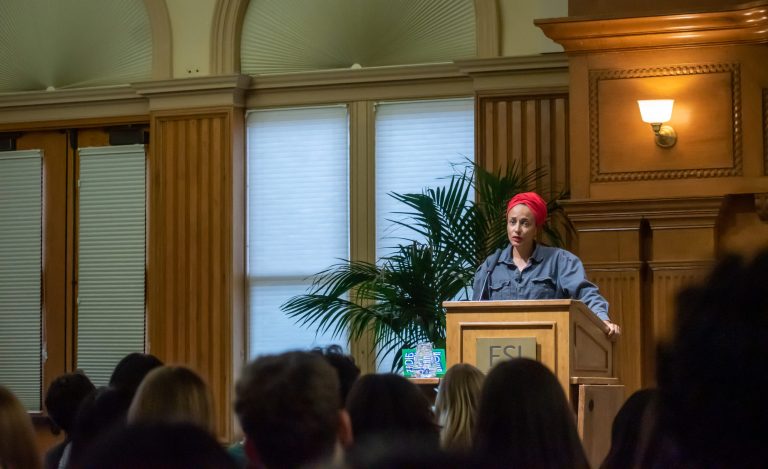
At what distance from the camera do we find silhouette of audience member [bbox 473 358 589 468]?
89.5 inches

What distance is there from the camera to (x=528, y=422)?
2283 millimetres

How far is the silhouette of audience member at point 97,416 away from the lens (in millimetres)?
3143

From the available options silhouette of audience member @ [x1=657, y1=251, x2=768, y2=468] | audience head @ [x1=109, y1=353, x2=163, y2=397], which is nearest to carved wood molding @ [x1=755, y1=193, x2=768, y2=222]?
audience head @ [x1=109, y1=353, x2=163, y2=397]

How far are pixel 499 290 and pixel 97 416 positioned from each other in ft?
8.99

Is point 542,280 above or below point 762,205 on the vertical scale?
below

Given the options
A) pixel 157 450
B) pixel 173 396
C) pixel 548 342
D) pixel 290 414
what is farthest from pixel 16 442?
pixel 548 342

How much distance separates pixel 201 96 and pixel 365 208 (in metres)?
1.51

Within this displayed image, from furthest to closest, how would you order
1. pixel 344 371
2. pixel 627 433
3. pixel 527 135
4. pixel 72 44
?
pixel 72 44, pixel 527 135, pixel 344 371, pixel 627 433

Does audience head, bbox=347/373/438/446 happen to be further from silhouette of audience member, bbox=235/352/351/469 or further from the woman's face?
the woman's face

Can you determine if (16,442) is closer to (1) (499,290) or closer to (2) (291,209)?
(1) (499,290)

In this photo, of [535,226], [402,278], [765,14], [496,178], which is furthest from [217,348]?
[765,14]

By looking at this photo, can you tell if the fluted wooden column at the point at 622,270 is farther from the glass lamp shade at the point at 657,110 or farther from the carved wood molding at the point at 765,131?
the carved wood molding at the point at 765,131

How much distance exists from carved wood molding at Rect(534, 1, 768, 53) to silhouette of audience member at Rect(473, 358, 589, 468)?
209 inches

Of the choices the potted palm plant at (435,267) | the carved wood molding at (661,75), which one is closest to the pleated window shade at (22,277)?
the potted palm plant at (435,267)
